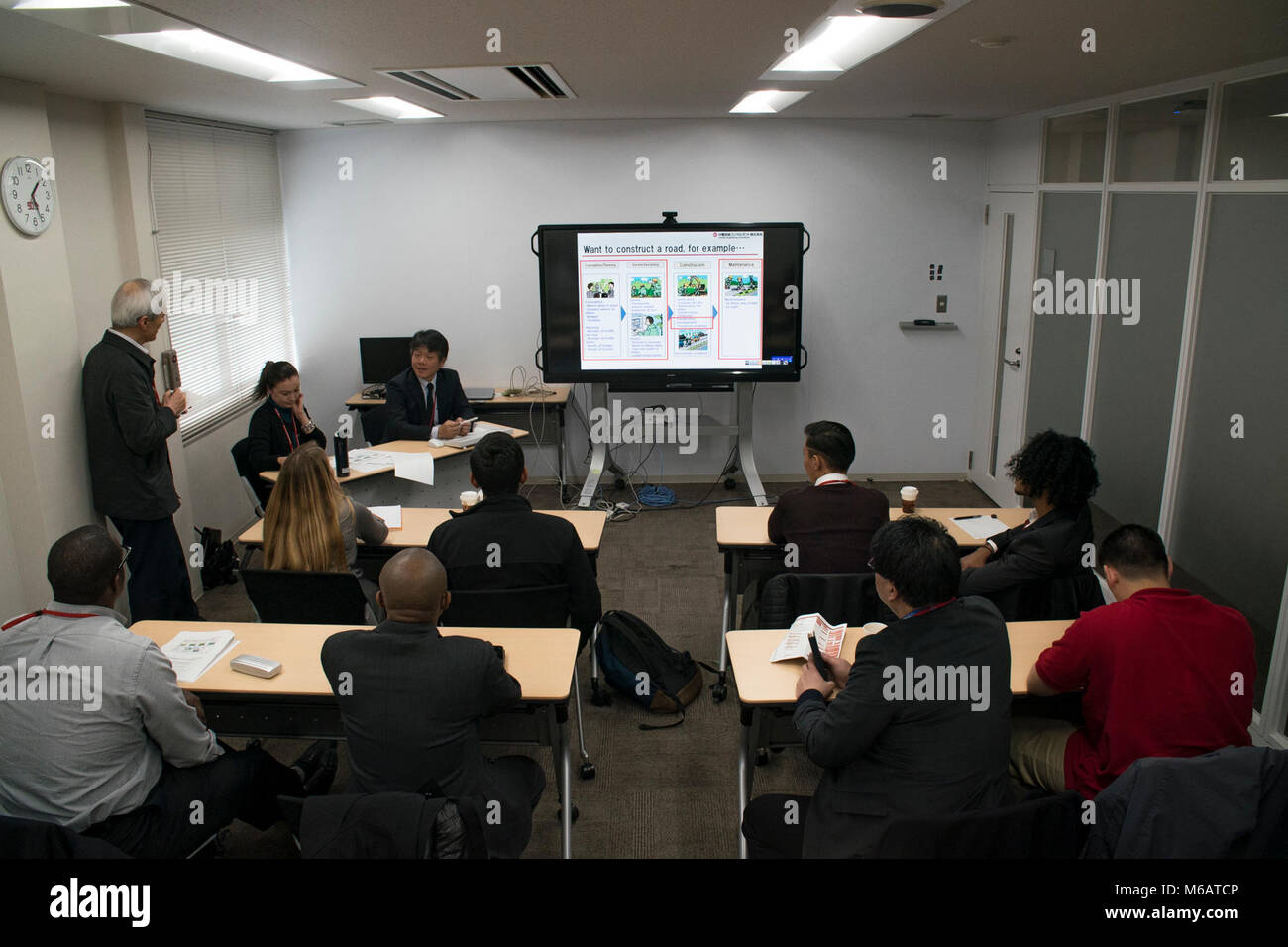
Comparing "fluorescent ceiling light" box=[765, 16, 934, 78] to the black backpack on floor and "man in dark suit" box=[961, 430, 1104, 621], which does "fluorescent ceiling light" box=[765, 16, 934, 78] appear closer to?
"man in dark suit" box=[961, 430, 1104, 621]

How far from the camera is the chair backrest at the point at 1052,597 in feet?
10.4

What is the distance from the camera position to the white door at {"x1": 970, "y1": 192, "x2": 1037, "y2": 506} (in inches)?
244

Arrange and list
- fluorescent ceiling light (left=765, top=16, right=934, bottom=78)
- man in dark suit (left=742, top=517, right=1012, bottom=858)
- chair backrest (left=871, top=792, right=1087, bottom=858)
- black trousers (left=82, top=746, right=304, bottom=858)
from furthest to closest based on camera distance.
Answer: fluorescent ceiling light (left=765, top=16, right=934, bottom=78) → black trousers (left=82, top=746, right=304, bottom=858) → man in dark suit (left=742, top=517, right=1012, bottom=858) → chair backrest (left=871, top=792, right=1087, bottom=858)

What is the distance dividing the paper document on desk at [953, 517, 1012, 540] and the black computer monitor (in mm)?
4403

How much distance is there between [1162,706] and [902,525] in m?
0.83

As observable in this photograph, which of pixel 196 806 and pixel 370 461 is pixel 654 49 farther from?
pixel 196 806

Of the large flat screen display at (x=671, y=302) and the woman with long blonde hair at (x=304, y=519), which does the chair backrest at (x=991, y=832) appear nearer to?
the woman with long blonde hair at (x=304, y=519)

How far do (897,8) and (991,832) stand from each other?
2.12 metres

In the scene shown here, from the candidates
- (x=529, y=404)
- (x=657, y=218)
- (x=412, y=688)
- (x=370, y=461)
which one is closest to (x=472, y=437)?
(x=370, y=461)

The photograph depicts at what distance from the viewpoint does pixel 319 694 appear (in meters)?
2.72

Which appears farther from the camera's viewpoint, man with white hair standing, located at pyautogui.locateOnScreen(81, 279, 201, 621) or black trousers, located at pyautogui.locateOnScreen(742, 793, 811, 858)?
man with white hair standing, located at pyautogui.locateOnScreen(81, 279, 201, 621)

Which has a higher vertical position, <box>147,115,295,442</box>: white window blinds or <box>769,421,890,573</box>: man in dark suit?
<box>147,115,295,442</box>: white window blinds

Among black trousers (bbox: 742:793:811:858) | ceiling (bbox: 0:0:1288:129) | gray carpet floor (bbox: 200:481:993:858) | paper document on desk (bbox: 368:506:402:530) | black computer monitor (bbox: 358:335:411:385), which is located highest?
ceiling (bbox: 0:0:1288:129)

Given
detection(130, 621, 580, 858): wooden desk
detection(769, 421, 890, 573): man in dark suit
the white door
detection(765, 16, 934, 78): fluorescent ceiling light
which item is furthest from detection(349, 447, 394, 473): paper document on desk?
the white door
